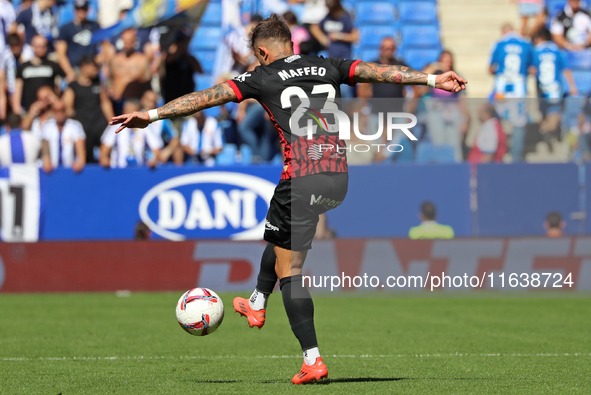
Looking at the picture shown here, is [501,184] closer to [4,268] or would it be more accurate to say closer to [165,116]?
[4,268]

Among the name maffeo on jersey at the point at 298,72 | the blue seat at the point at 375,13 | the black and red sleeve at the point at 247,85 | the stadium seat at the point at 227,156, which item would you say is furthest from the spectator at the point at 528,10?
the black and red sleeve at the point at 247,85

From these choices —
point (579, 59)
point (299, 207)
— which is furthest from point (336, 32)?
point (299, 207)

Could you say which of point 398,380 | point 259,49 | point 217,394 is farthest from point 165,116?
point 398,380

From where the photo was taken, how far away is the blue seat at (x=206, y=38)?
59.8 feet

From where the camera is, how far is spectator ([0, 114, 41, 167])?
1310cm

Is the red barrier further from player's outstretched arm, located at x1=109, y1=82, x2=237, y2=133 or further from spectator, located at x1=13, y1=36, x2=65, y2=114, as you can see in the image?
player's outstretched arm, located at x1=109, y1=82, x2=237, y2=133

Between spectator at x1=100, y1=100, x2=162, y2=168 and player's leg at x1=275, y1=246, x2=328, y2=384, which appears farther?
spectator at x1=100, y1=100, x2=162, y2=168

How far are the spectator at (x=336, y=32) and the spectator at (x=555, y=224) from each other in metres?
4.47

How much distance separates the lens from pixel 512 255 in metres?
11.9

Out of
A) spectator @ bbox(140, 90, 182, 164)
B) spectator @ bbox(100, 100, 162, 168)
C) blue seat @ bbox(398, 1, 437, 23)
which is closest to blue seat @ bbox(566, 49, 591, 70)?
blue seat @ bbox(398, 1, 437, 23)

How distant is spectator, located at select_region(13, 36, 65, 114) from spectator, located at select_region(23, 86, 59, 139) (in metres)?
0.21

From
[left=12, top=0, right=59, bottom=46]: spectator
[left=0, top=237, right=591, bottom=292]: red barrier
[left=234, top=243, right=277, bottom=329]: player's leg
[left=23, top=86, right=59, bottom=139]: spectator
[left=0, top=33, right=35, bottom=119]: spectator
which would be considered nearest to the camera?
[left=234, top=243, right=277, bottom=329]: player's leg

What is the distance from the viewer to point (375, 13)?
63.3ft

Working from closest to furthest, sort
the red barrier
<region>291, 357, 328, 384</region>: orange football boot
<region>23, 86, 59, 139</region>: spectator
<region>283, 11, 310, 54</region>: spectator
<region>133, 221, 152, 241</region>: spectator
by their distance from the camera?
<region>291, 357, 328, 384</region>: orange football boot < the red barrier < <region>133, 221, 152, 241</region>: spectator < <region>23, 86, 59, 139</region>: spectator < <region>283, 11, 310, 54</region>: spectator
